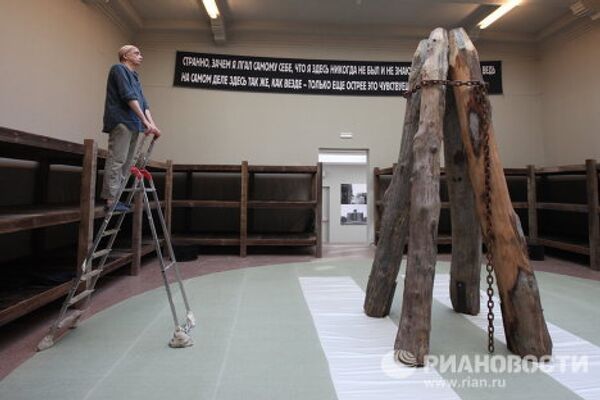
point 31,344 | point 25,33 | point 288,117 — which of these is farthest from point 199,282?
point 288,117

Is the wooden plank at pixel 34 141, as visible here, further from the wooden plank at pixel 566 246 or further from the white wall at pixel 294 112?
the wooden plank at pixel 566 246

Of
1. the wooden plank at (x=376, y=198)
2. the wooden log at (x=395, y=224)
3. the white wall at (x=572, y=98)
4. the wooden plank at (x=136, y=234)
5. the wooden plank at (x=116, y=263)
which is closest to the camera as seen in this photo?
the wooden log at (x=395, y=224)

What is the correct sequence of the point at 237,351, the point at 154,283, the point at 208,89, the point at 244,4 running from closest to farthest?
the point at 237,351 < the point at 154,283 < the point at 244,4 < the point at 208,89

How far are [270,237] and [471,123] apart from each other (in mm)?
4115

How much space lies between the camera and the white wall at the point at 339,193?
43.1 ft

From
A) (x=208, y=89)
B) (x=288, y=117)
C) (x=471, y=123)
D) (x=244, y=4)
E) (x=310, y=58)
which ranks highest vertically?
(x=244, y=4)

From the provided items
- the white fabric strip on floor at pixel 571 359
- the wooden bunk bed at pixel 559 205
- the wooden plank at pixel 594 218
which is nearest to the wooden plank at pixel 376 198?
the wooden bunk bed at pixel 559 205

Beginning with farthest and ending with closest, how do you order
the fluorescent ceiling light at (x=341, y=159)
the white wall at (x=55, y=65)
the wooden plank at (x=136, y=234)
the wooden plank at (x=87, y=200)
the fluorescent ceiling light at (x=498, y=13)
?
the fluorescent ceiling light at (x=341, y=159) < the fluorescent ceiling light at (x=498, y=13) < the wooden plank at (x=136, y=234) < the white wall at (x=55, y=65) < the wooden plank at (x=87, y=200)

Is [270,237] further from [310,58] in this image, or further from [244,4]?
[244,4]

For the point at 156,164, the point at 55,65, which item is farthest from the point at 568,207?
the point at 55,65

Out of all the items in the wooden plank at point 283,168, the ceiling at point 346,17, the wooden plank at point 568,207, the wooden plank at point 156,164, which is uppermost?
the ceiling at point 346,17

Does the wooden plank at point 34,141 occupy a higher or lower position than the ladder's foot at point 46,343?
higher

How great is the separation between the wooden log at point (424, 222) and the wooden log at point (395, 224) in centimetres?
25

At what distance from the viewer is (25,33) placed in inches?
156
